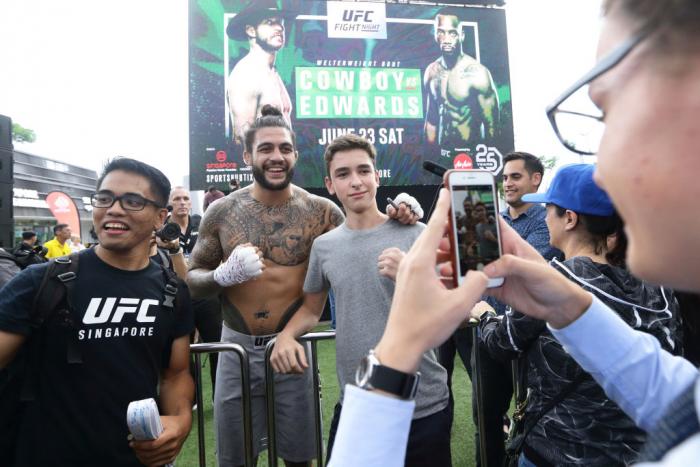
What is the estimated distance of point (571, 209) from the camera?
1935 millimetres

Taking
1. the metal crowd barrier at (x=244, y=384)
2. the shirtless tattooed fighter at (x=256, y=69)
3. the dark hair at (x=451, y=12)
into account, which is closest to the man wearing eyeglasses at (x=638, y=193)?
the metal crowd barrier at (x=244, y=384)

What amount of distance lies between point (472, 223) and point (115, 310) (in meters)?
1.75

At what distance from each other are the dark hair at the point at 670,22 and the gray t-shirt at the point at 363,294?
72.9 inches

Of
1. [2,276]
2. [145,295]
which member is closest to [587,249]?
[145,295]

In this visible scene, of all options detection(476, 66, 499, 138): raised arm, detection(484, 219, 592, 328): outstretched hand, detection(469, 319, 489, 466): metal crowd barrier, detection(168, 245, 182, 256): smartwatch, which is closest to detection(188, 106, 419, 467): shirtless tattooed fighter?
detection(168, 245, 182, 256): smartwatch

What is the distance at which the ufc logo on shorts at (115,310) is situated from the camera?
198cm

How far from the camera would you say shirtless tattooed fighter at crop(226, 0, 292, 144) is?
1278cm

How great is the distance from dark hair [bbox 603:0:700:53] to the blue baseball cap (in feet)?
4.64

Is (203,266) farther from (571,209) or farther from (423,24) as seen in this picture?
(423,24)

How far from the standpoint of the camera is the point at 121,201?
224cm

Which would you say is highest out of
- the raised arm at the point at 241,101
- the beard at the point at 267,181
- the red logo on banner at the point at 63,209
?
the raised arm at the point at 241,101

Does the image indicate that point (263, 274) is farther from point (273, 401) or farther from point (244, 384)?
point (273, 401)

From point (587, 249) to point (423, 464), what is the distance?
1365mm

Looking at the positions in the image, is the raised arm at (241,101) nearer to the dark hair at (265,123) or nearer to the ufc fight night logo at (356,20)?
the ufc fight night logo at (356,20)
